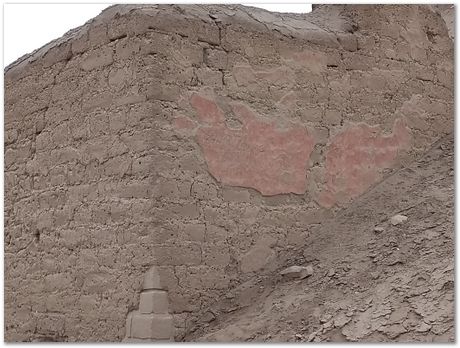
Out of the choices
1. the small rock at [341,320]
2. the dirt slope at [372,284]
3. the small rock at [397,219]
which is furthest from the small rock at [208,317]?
the small rock at [397,219]

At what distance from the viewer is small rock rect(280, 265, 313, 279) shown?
503 centimetres

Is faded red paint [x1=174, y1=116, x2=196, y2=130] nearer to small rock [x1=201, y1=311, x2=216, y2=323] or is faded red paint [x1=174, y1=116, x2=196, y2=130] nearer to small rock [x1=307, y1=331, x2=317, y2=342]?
small rock [x1=201, y1=311, x2=216, y2=323]

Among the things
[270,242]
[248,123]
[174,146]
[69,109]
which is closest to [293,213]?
[270,242]

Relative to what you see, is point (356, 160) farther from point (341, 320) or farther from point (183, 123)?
point (341, 320)

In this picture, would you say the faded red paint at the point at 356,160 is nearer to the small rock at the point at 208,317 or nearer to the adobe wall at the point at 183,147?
the adobe wall at the point at 183,147

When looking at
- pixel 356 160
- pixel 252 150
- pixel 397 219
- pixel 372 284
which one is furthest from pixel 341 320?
pixel 356 160

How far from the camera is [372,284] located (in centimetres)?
467

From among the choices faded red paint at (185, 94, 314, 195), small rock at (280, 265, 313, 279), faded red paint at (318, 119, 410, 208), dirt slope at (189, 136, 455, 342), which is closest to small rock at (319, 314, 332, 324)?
dirt slope at (189, 136, 455, 342)

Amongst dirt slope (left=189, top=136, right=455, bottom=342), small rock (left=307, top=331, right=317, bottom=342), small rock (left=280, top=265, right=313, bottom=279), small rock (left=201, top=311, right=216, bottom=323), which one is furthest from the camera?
small rock (left=280, top=265, right=313, bottom=279)

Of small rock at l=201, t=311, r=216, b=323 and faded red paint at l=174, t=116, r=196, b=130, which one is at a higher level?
faded red paint at l=174, t=116, r=196, b=130

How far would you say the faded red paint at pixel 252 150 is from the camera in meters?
5.09

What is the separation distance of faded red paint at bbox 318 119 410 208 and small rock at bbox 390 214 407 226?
532 millimetres

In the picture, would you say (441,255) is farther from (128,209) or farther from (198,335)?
(128,209)

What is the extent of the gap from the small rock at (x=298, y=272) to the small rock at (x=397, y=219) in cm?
76
